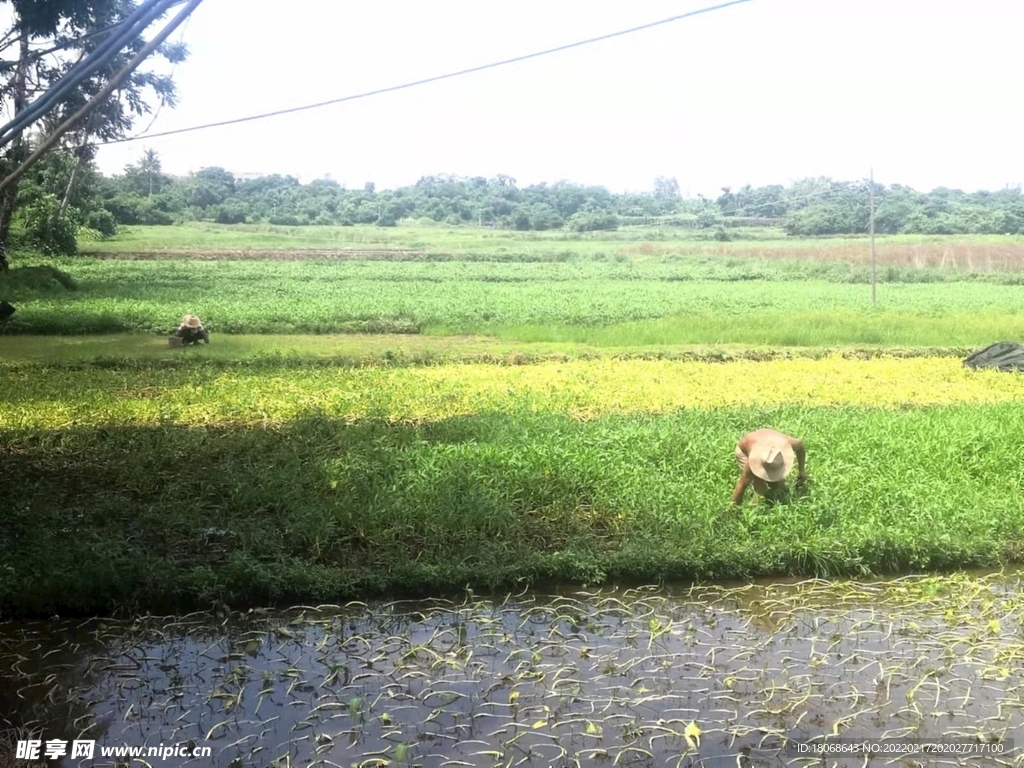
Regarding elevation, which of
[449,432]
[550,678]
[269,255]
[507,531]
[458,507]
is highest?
[269,255]

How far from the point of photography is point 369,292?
18844 millimetres

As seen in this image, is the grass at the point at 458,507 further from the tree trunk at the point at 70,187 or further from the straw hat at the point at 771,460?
the tree trunk at the point at 70,187

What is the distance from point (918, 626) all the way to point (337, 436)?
16.7ft

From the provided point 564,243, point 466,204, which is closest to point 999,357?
point 564,243

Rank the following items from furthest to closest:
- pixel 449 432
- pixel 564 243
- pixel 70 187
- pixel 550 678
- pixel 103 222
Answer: pixel 564 243, pixel 103 222, pixel 70 187, pixel 449 432, pixel 550 678

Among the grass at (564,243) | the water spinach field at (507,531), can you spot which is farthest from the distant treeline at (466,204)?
the water spinach field at (507,531)

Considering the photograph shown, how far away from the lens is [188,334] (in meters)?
14.5

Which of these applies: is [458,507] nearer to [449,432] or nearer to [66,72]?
[449,432]

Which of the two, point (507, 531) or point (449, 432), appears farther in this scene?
point (449, 432)

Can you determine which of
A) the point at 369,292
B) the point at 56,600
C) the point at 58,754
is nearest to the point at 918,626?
the point at 58,754

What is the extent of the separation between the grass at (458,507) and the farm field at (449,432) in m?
0.02

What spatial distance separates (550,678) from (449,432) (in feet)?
13.8

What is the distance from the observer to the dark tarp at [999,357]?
13.3 m

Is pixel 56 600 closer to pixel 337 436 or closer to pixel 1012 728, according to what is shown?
pixel 337 436
